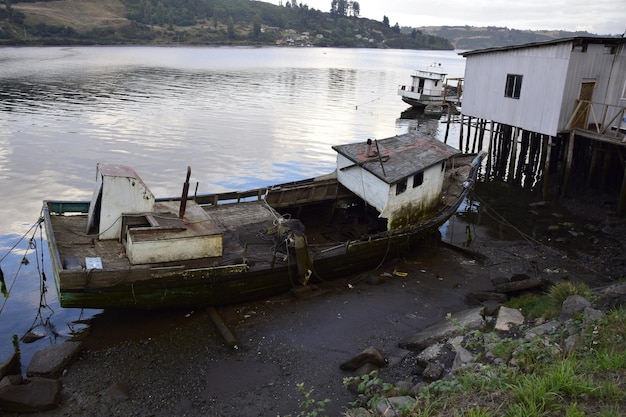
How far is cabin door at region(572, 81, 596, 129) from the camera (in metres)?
22.5

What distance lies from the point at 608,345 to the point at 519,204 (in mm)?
17850

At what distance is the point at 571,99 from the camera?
22266 mm

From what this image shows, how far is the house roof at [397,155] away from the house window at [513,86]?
7593 mm

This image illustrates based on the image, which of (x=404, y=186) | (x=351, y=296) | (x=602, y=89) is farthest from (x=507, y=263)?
(x=602, y=89)

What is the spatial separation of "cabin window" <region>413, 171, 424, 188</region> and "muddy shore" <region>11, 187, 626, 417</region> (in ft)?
8.08

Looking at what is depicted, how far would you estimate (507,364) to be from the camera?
8.30 m

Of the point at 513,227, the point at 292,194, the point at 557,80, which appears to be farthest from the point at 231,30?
the point at 292,194

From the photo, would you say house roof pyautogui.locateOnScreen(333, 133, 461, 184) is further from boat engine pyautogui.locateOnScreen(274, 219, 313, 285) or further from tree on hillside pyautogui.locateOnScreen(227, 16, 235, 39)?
tree on hillside pyautogui.locateOnScreen(227, 16, 235, 39)

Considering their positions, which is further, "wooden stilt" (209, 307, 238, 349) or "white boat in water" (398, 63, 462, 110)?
"white boat in water" (398, 63, 462, 110)

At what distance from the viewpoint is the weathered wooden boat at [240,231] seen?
12359mm

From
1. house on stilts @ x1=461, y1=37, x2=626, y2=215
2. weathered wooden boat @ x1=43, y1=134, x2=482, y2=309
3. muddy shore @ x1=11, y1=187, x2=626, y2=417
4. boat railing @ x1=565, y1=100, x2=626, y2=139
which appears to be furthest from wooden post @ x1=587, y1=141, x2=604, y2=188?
weathered wooden boat @ x1=43, y1=134, x2=482, y2=309

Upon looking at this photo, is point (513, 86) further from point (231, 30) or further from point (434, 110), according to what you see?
point (231, 30)

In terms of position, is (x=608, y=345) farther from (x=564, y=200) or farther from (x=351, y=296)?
(x=564, y=200)

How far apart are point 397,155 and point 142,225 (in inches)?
365
